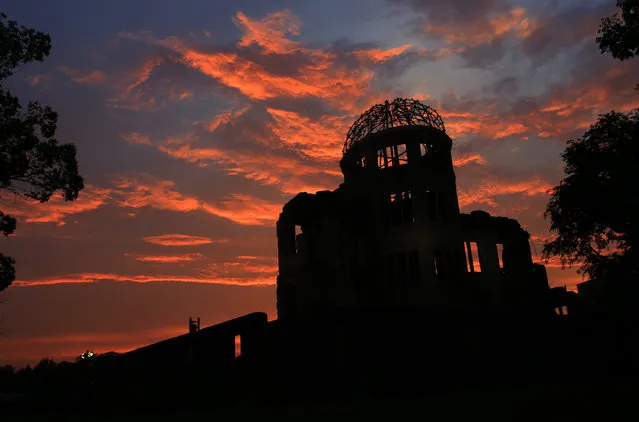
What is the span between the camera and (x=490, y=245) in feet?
129

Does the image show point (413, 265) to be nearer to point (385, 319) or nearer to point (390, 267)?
point (390, 267)

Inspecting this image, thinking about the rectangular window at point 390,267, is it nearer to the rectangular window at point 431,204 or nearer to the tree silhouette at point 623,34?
the rectangular window at point 431,204

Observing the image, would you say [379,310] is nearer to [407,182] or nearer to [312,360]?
[312,360]

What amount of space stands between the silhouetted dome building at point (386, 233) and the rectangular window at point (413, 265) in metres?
0.06

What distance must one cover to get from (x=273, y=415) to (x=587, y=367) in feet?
66.2

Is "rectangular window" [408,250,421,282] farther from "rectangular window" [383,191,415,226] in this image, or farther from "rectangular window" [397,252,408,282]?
"rectangular window" [383,191,415,226]

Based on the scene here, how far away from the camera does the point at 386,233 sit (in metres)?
32.1

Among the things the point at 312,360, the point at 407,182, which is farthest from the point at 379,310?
the point at 407,182

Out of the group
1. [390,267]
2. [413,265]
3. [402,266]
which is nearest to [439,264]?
[413,265]

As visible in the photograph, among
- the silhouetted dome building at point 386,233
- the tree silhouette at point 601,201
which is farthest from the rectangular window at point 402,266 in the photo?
the tree silhouette at point 601,201

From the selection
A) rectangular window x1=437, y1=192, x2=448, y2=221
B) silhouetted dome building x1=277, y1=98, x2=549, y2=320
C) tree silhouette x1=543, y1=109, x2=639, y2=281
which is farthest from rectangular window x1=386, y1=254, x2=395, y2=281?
tree silhouette x1=543, y1=109, x2=639, y2=281

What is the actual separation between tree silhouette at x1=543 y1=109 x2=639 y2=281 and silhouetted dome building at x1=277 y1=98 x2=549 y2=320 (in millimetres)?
6375

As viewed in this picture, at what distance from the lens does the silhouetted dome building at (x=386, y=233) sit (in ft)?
100

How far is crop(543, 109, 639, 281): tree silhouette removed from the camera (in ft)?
86.2
